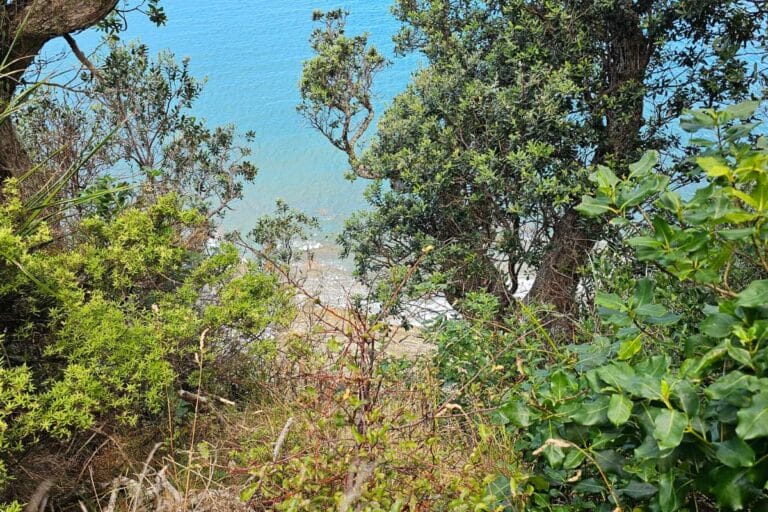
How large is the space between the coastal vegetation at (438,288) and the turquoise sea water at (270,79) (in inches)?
109

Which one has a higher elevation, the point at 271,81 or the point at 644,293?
the point at 271,81

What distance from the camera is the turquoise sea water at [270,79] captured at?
13.5m

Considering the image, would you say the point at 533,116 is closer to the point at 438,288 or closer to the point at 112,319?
the point at 438,288

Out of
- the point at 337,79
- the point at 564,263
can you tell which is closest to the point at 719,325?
the point at 564,263

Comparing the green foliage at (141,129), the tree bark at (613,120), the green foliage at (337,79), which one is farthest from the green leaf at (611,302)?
the green foliage at (141,129)

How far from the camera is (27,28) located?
11.8 feet

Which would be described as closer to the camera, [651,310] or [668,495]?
[668,495]

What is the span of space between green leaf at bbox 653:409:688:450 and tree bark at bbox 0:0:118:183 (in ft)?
12.7

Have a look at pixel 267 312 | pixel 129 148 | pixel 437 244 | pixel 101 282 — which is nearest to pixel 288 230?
pixel 129 148

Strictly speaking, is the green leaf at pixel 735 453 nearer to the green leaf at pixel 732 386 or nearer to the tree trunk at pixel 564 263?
the green leaf at pixel 732 386

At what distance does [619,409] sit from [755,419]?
255mm

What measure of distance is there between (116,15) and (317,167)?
31.5ft

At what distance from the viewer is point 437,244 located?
459 cm

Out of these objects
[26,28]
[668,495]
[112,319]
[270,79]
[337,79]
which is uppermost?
[270,79]
